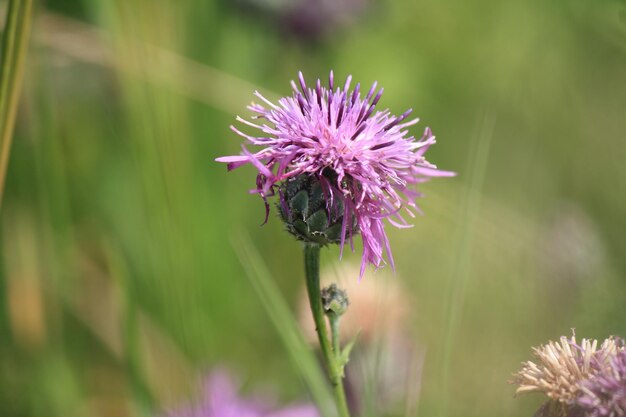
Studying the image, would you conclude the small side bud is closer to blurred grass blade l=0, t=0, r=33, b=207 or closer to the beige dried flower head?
the beige dried flower head

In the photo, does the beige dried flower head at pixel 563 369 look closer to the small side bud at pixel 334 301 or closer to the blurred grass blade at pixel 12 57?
the small side bud at pixel 334 301

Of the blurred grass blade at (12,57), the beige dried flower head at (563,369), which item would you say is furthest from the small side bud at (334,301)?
the blurred grass blade at (12,57)

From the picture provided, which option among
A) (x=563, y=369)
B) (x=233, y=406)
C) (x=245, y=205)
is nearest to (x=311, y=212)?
(x=563, y=369)

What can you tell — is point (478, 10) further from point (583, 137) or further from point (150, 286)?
point (150, 286)

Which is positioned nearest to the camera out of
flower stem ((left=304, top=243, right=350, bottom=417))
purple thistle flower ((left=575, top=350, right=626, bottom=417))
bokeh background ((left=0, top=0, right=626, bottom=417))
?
purple thistle flower ((left=575, top=350, right=626, bottom=417))

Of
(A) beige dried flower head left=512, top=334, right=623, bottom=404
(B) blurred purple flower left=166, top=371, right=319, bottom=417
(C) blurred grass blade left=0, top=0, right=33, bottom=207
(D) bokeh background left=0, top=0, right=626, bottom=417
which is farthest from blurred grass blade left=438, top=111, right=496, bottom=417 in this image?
(C) blurred grass blade left=0, top=0, right=33, bottom=207

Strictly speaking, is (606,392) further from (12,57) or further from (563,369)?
(12,57)

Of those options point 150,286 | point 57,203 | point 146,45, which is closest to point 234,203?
point 150,286
